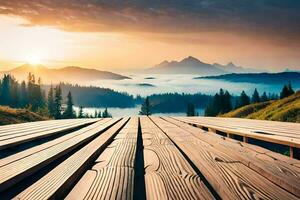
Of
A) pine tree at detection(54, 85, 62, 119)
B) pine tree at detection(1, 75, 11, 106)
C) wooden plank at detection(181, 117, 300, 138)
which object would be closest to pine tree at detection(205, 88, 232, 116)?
pine tree at detection(54, 85, 62, 119)

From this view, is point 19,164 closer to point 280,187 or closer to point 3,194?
point 3,194

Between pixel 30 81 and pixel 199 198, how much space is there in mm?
163082

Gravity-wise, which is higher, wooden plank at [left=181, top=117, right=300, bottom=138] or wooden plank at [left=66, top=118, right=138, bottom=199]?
wooden plank at [left=181, top=117, right=300, bottom=138]

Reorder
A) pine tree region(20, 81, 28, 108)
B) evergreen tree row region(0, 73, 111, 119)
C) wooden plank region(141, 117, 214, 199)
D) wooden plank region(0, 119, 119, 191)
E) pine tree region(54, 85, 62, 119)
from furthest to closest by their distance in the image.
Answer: pine tree region(20, 81, 28, 108) < evergreen tree row region(0, 73, 111, 119) < pine tree region(54, 85, 62, 119) < wooden plank region(0, 119, 119, 191) < wooden plank region(141, 117, 214, 199)

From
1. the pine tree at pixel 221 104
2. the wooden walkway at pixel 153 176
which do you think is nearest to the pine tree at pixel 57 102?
the pine tree at pixel 221 104

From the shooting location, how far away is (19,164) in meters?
2.98

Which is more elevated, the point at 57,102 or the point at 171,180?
the point at 57,102

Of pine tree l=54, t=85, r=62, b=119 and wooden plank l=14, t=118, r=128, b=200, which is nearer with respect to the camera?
wooden plank l=14, t=118, r=128, b=200

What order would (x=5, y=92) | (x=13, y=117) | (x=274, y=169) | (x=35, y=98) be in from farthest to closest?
1. (x=5, y=92)
2. (x=35, y=98)
3. (x=13, y=117)
4. (x=274, y=169)

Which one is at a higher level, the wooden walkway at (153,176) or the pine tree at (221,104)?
the pine tree at (221,104)

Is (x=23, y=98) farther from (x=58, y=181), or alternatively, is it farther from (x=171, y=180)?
(x=171, y=180)

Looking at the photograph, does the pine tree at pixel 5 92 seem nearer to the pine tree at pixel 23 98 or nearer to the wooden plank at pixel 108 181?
the pine tree at pixel 23 98

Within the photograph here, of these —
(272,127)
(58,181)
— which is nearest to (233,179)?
(58,181)

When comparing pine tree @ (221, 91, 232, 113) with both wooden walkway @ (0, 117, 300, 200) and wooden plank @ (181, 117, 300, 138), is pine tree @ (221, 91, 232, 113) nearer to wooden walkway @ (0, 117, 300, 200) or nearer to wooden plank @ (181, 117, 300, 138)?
wooden plank @ (181, 117, 300, 138)
